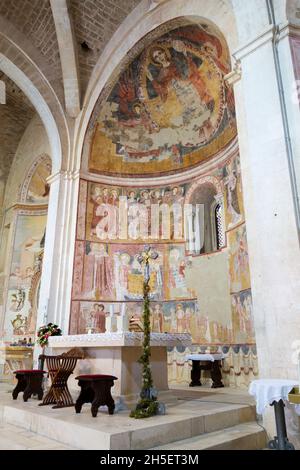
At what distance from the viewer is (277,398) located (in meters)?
4.06

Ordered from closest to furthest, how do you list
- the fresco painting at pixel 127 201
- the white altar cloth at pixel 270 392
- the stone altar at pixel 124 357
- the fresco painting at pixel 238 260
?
the white altar cloth at pixel 270 392
the stone altar at pixel 124 357
the fresco painting at pixel 238 260
the fresco painting at pixel 127 201

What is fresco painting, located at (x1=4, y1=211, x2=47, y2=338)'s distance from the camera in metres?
13.4

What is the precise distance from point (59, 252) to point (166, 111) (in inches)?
219

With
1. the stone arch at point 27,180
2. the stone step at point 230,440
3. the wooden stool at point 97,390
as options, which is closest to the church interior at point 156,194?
the wooden stool at point 97,390

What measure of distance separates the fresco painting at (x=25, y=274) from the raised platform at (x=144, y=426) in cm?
790

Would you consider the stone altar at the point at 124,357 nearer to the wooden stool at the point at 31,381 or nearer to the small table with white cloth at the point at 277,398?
the wooden stool at the point at 31,381

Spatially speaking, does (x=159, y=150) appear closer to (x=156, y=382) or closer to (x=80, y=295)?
(x=80, y=295)

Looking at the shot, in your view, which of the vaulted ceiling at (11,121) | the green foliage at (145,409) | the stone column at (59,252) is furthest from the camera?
the vaulted ceiling at (11,121)

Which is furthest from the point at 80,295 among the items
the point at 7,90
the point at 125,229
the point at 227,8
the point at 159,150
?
the point at 7,90

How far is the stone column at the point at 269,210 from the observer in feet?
16.3

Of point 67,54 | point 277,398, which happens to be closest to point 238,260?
point 277,398

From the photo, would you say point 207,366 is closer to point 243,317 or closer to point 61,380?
point 243,317

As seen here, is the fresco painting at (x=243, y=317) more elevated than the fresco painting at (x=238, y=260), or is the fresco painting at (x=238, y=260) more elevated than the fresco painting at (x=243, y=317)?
the fresco painting at (x=238, y=260)
